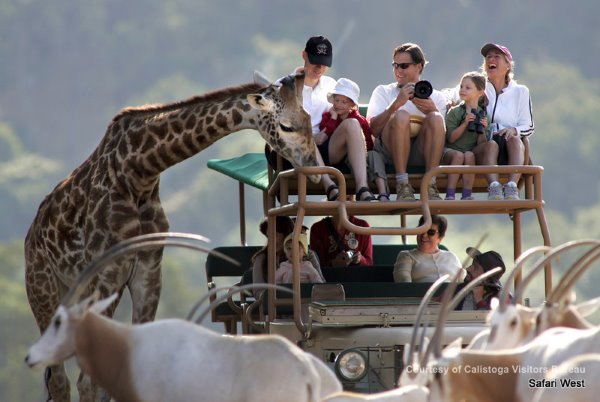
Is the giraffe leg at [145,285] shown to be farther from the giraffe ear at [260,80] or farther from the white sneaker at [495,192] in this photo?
the white sneaker at [495,192]

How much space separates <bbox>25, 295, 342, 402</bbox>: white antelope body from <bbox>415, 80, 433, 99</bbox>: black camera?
4.05 m

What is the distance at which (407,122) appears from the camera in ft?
41.5

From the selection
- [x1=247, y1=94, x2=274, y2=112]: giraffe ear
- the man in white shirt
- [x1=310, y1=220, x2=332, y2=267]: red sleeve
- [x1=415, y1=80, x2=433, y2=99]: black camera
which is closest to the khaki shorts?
the man in white shirt

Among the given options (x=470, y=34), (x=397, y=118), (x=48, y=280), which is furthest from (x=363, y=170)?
(x=470, y=34)

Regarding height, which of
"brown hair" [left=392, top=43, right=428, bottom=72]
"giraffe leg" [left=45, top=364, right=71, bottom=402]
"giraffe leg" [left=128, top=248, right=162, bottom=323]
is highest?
"brown hair" [left=392, top=43, right=428, bottom=72]

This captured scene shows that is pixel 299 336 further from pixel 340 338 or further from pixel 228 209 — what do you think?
pixel 228 209

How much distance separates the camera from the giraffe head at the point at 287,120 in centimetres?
1285

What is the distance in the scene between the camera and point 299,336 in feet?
38.8

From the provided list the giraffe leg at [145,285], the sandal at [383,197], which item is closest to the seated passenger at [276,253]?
the giraffe leg at [145,285]

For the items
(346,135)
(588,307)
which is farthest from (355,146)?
(588,307)

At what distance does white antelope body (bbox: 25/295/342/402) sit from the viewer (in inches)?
352

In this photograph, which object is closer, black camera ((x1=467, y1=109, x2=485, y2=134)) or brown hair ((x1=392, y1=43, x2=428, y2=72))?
black camera ((x1=467, y1=109, x2=485, y2=134))

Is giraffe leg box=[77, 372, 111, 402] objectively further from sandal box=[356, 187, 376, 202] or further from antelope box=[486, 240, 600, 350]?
antelope box=[486, 240, 600, 350]

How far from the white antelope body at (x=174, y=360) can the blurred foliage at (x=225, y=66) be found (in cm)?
6960
